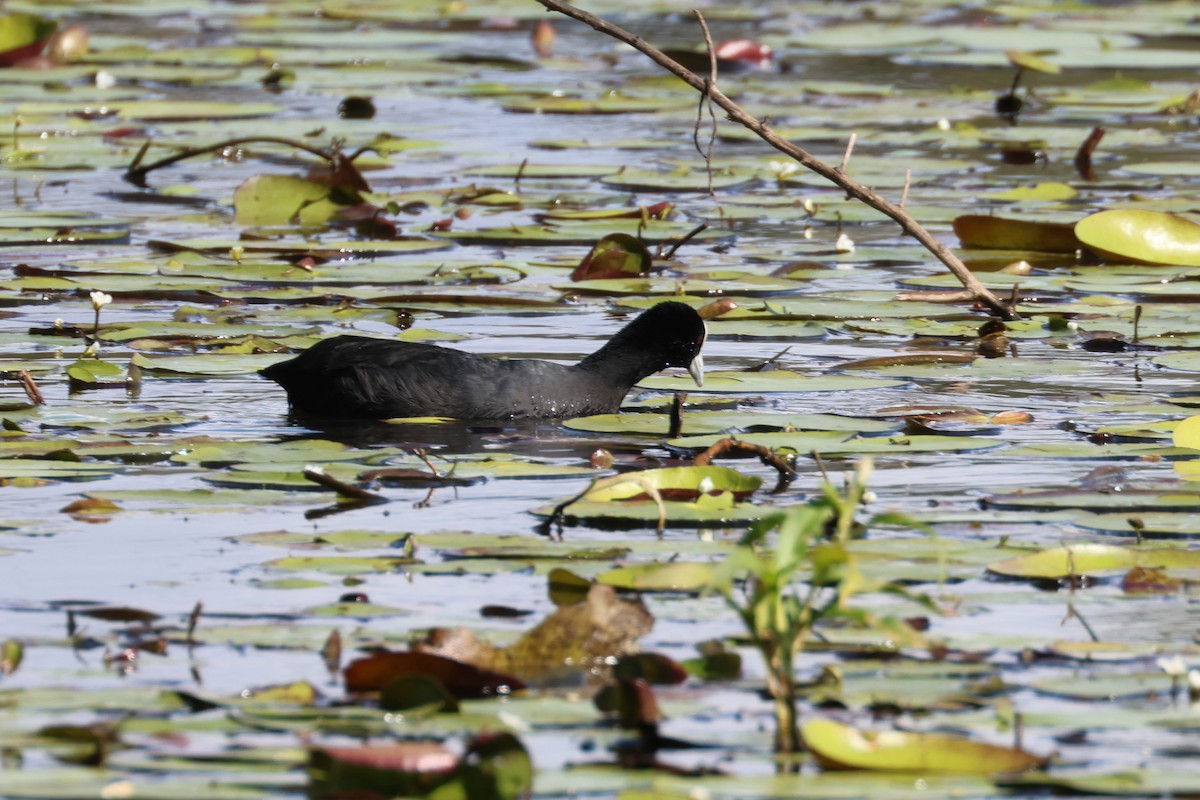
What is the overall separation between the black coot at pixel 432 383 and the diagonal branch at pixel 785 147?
66 centimetres

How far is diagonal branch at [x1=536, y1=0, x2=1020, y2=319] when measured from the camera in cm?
658

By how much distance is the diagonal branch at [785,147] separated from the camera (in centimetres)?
658

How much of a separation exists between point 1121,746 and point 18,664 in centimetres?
201

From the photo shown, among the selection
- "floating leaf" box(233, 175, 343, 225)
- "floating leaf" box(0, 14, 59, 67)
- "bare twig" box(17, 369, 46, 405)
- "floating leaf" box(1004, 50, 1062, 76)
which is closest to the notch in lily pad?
"floating leaf" box(1004, 50, 1062, 76)

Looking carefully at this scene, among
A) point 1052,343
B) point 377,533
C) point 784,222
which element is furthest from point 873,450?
point 784,222

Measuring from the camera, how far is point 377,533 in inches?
197

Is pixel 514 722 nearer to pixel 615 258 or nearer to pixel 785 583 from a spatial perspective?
pixel 785 583

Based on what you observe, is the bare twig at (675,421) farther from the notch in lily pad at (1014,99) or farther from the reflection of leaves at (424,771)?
the notch in lily pad at (1014,99)

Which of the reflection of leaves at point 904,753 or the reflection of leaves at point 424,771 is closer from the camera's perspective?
the reflection of leaves at point 424,771

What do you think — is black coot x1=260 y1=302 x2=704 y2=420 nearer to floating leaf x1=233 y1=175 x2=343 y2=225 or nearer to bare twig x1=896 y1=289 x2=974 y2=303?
bare twig x1=896 y1=289 x2=974 y2=303

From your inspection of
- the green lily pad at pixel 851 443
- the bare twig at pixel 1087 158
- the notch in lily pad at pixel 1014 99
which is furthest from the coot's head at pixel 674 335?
the notch in lily pad at pixel 1014 99

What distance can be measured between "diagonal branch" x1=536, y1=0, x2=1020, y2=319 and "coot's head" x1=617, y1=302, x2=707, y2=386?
2.03 ft

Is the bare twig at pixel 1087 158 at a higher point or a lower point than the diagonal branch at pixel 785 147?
higher

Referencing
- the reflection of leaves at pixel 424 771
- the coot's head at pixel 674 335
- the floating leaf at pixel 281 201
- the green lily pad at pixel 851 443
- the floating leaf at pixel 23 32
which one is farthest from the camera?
the floating leaf at pixel 23 32
